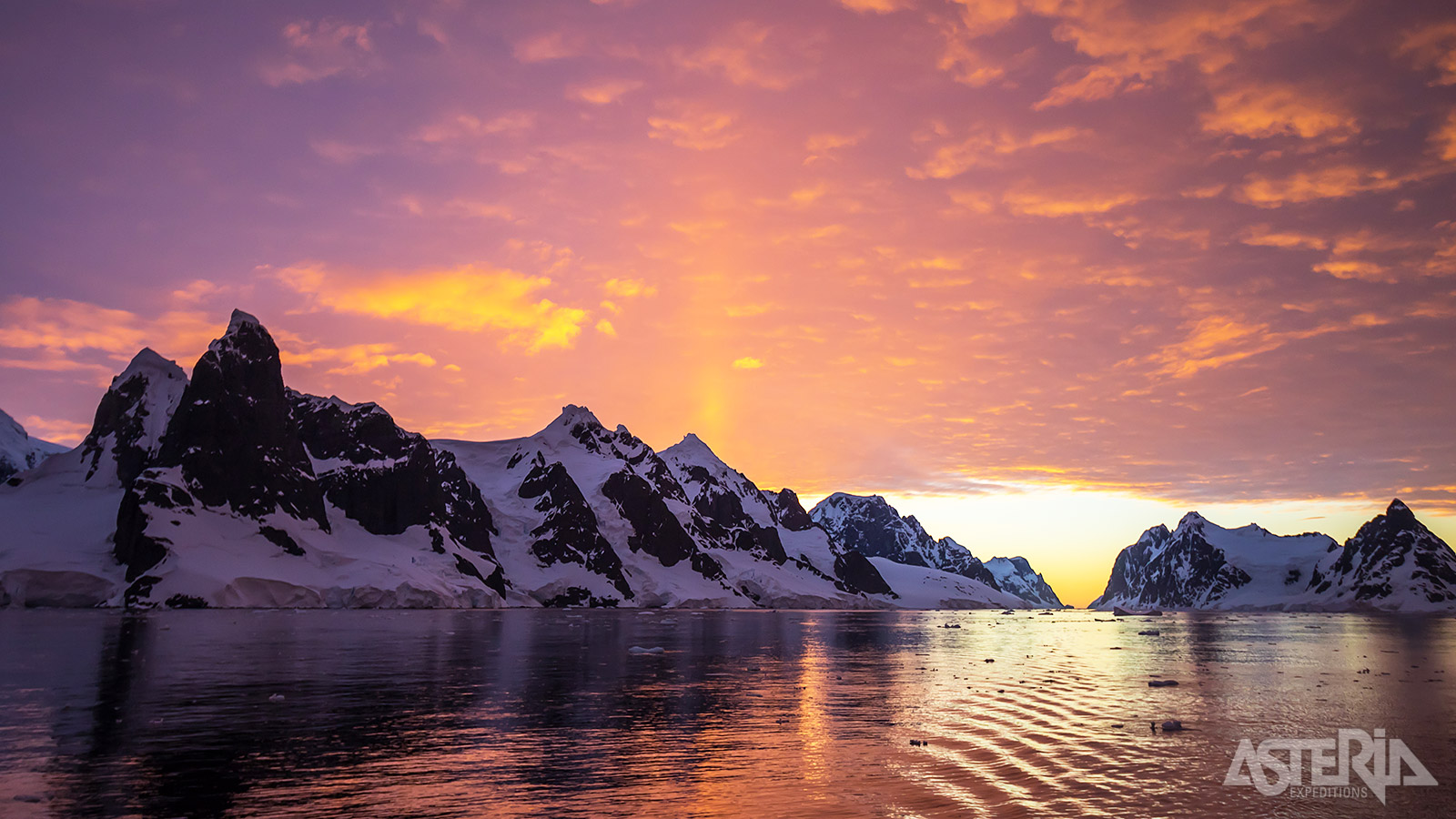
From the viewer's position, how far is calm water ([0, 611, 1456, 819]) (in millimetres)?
20391

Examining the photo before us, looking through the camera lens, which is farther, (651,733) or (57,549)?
(57,549)

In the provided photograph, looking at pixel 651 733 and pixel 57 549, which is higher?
pixel 57 549

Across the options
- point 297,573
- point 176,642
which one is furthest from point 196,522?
point 176,642

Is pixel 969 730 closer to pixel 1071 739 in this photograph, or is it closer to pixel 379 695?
pixel 1071 739

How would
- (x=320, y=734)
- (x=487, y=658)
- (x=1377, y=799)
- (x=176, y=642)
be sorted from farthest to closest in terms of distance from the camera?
(x=176, y=642), (x=487, y=658), (x=320, y=734), (x=1377, y=799)

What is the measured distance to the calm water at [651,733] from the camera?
66.9 feet

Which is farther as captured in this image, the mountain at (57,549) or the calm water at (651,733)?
the mountain at (57,549)

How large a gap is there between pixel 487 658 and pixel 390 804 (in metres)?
43.1

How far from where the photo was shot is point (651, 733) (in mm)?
30094

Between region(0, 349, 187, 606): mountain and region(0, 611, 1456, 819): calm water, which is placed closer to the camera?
region(0, 611, 1456, 819): calm water

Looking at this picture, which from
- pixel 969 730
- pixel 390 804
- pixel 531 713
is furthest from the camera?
pixel 531 713

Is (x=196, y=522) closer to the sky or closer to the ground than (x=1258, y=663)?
closer to the sky

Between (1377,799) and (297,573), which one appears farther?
(297,573)

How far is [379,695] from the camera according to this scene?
38.5m
